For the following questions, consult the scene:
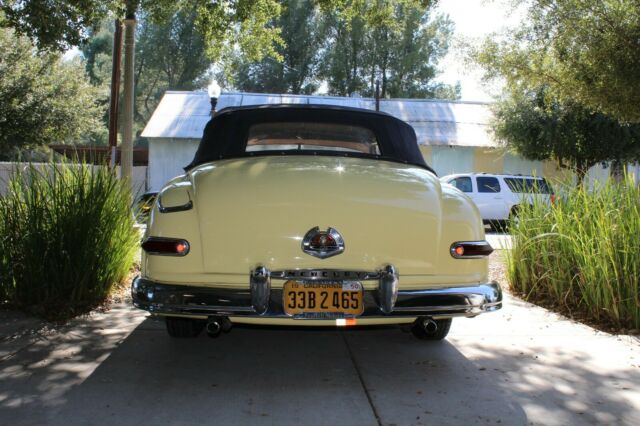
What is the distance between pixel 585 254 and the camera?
520 centimetres

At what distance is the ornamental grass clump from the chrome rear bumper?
2301 millimetres

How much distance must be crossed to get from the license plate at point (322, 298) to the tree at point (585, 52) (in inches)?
301

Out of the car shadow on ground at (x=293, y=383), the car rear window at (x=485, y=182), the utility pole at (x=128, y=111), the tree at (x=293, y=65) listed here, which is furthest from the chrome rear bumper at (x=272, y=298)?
the tree at (x=293, y=65)

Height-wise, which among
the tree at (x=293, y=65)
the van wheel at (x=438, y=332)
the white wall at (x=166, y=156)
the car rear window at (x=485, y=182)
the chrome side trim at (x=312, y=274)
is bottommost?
the van wheel at (x=438, y=332)

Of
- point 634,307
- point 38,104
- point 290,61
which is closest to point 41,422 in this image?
point 634,307

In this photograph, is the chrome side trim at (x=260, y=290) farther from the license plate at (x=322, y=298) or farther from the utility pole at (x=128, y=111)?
the utility pole at (x=128, y=111)

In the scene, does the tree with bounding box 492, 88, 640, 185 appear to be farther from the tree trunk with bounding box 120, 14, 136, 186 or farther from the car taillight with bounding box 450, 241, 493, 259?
the car taillight with bounding box 450, 241, 493, 259

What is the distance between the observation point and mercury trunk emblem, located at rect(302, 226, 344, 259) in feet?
10.6

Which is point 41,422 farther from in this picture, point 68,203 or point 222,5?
point 222,5

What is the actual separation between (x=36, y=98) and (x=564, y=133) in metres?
19.5

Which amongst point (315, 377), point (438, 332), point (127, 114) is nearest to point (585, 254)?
point (438, 332)

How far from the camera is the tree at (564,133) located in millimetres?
20141

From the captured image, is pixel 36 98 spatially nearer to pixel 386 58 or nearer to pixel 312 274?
pixel 312 274

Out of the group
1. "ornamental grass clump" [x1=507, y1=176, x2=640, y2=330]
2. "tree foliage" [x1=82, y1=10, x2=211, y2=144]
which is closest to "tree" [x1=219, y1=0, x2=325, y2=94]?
"tree foliage" [x1=82, y1=10, x2=211, y2=144]
